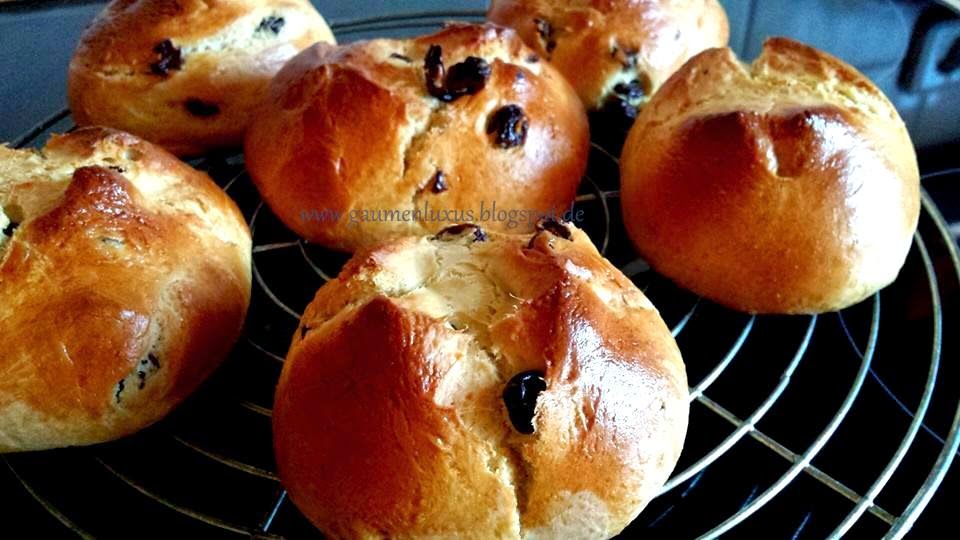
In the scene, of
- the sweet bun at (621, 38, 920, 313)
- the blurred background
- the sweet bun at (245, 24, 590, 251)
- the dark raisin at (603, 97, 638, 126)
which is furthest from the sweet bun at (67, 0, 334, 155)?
the sweet bun at (621, 38, 920, 313)

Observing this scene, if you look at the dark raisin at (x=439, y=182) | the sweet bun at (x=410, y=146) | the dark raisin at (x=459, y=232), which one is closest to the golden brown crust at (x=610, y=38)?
the sweet bun at (x=410, y=146)

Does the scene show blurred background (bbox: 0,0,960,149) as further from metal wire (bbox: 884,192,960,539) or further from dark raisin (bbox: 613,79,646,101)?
metal wire (bbox: 884,192,960,539)

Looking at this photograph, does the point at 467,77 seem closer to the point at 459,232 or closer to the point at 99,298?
the point at 459,232

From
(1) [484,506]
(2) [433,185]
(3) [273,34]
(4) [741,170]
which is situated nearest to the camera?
(1) [484,506]

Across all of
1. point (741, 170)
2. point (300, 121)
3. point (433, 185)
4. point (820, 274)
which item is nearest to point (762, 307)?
point (820, 274)

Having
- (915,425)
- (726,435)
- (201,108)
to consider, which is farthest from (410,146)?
(915,425)

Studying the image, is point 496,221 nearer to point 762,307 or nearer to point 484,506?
point 762,307
